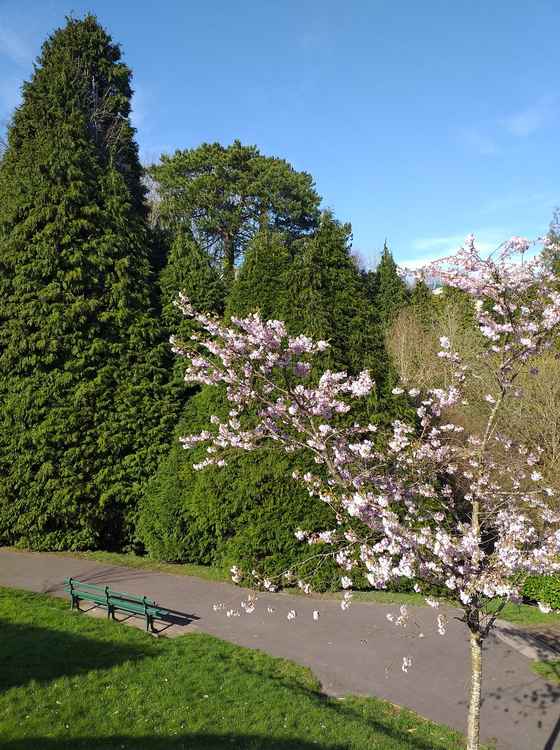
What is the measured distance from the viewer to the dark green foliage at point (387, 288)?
2797 cm

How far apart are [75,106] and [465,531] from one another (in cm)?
1456

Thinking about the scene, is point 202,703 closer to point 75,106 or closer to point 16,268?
point 16,268

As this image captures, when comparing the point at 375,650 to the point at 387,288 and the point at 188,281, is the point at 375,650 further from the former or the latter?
the point at 387,288

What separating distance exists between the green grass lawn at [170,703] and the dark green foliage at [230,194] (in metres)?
22.1

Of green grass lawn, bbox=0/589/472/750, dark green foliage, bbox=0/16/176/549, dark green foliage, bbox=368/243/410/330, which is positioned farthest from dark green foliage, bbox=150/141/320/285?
green grass lawn, bbox=0/589/472/750

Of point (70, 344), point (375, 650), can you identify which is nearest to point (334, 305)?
point (375, 650)

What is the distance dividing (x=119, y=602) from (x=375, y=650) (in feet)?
13.3

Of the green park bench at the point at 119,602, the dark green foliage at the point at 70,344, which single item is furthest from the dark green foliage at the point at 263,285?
the green park bench at the point at 119,602

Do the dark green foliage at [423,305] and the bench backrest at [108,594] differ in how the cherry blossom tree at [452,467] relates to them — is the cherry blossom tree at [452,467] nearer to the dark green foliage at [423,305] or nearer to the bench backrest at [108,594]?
the bench backrest at [108,594]

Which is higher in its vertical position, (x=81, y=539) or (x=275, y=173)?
(x=275, y=173)

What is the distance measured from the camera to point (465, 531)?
4.75m

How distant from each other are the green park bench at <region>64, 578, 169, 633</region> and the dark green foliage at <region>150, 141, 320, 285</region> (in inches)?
797

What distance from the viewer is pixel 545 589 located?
1039 centimetres

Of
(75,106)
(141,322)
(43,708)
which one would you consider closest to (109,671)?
(43,708)
